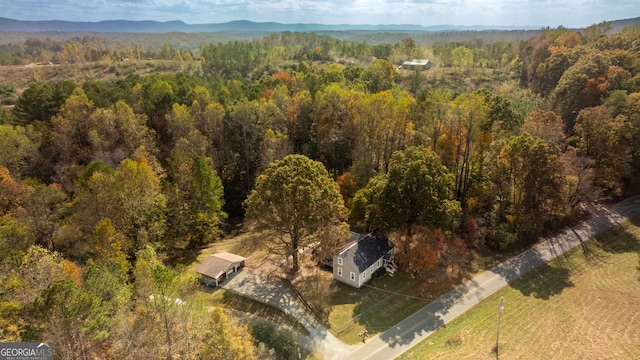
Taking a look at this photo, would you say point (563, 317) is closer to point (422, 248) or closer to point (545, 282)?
point (545, 282)

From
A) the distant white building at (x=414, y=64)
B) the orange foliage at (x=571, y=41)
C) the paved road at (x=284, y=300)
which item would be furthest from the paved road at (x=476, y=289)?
the distant white building at (x=414, y=64)

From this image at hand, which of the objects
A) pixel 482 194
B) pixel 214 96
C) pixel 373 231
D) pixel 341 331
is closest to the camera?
pixel 341 331

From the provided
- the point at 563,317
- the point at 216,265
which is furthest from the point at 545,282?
the point at 216,265

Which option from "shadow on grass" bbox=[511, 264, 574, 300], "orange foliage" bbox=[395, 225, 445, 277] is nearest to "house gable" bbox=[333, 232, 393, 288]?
"orange foliage" bbox=[395, 225, 445, 277]

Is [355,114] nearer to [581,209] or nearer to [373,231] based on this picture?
[373,231]

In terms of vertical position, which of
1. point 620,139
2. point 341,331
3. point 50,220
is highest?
point 620,139

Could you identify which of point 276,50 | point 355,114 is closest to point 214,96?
point 355,114
